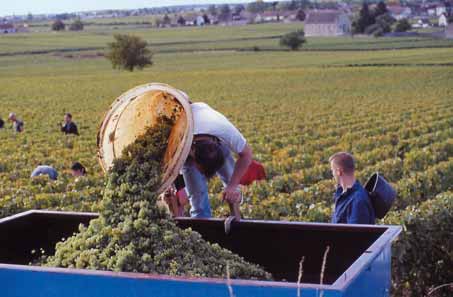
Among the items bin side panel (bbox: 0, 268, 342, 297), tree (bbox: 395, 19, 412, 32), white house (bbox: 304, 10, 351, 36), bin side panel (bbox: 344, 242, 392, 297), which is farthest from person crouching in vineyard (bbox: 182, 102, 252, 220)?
white house (bbox: 304, 10, 351, 36)

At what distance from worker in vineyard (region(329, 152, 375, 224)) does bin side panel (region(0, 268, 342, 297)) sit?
2.87 meters

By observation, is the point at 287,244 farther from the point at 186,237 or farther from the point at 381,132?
the point at 381,132

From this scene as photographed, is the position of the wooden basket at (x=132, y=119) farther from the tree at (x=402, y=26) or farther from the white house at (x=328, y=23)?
the white house at (x=328, y=23)

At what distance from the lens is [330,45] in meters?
107

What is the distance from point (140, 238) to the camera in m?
4.39

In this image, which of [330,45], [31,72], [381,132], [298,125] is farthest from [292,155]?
[330,45]

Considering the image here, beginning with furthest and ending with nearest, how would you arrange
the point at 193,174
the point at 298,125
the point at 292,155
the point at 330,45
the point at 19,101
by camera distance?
1. the point at 330,45
2. the point at 19,101
3. the point at 298,125
4. the point at 292,155
5. the point at 193,174

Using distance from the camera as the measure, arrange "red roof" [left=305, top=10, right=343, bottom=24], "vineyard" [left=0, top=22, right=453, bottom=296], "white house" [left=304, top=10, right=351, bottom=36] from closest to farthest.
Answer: "vineyard" [left=0, top=22, right=453, bottom=296], "white house" [left=304, top=10, right=351, bottom=36], "red roof" [left=305, top=10, right=343, bottom=24]

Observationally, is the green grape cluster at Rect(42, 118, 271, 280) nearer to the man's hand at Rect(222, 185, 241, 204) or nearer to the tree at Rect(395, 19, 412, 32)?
the man's hand at Rect(222, 185, 241, 204)

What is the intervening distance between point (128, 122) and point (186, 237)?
3.10 feet

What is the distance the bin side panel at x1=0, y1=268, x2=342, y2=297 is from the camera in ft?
11.5

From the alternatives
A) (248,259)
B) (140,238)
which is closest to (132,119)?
(140,238)

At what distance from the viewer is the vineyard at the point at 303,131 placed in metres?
10.1

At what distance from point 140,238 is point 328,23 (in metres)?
156
